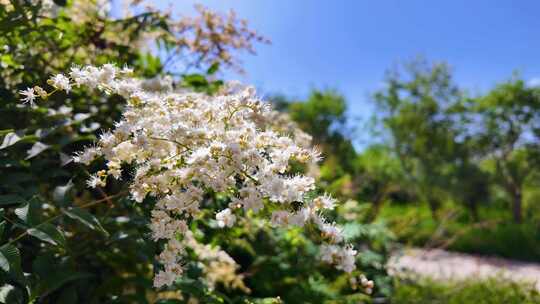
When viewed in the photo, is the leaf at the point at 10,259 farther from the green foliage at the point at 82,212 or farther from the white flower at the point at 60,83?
the white flower at the point at 60,83

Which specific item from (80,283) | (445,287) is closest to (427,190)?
(445,287)

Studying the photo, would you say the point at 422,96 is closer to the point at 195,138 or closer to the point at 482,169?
the point at 482,169

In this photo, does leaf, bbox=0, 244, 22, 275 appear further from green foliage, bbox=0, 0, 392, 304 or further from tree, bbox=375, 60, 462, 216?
tree, bbox=375, 60, 462, 216

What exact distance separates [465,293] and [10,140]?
A: 3029 millimetres

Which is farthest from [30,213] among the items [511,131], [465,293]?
[511,131]

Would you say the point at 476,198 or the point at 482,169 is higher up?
the point at 482,169

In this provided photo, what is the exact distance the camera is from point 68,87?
110cm

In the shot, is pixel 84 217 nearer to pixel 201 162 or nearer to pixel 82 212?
pixel 82 212

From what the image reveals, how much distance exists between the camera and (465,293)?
320 centimetres

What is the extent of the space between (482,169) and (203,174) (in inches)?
575

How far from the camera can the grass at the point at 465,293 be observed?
2.81m

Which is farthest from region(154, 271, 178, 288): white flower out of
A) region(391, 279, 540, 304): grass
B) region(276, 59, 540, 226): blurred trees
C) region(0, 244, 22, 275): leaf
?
region(276, 59, 540, 226): blurred trees

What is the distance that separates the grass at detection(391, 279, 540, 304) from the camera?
2.81 m

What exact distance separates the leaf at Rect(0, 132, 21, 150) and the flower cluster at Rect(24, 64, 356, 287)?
0.15 metres
